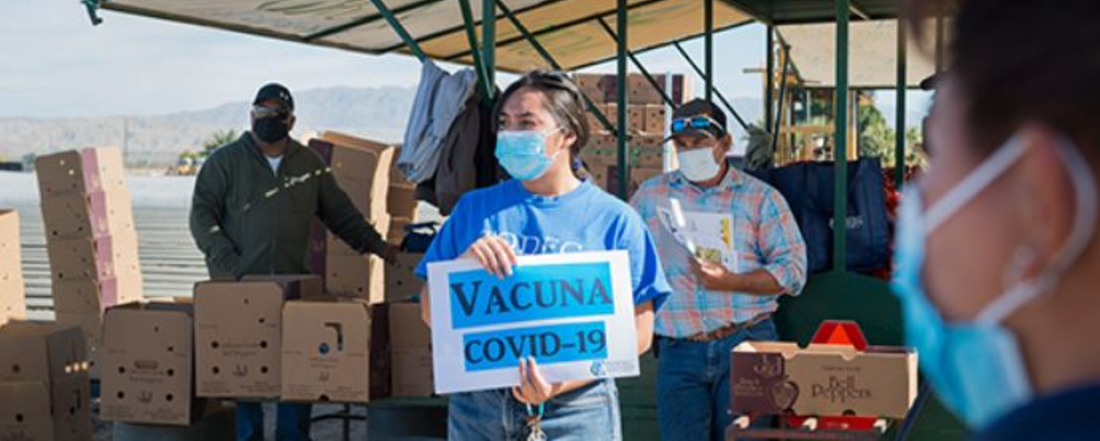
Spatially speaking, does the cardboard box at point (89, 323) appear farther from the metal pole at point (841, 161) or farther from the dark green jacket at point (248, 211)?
the metal pole at point (841, 161)

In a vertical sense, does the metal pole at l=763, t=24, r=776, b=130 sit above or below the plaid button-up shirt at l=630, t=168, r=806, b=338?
above

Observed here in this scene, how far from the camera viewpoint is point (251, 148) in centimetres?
766

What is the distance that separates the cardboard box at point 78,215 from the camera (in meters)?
10.1

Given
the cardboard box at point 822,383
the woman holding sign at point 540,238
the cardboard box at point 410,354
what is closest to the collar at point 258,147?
the cardboard box at point 410,354

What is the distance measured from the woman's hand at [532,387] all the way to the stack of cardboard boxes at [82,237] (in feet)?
22.6

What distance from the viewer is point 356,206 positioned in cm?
1014

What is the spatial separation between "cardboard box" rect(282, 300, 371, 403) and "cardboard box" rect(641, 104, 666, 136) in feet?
25.0

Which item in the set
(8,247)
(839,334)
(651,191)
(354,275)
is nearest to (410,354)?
(651,191)

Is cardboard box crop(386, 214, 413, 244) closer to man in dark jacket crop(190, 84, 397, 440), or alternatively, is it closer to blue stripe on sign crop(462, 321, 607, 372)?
man in dark jacket crop(190, 84, 397, 440)

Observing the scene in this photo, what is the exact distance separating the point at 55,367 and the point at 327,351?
1830 millimetres

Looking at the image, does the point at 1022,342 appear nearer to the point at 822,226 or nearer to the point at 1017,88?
the point at 1017,88

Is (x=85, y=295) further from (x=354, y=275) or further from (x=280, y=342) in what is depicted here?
(x=280, y=342)

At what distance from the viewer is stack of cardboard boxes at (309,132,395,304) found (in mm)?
10117

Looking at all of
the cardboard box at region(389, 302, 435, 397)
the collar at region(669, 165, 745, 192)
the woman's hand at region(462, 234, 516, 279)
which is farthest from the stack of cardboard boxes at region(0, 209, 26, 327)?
the woman's hand at region(462, 234, 516, 279)
